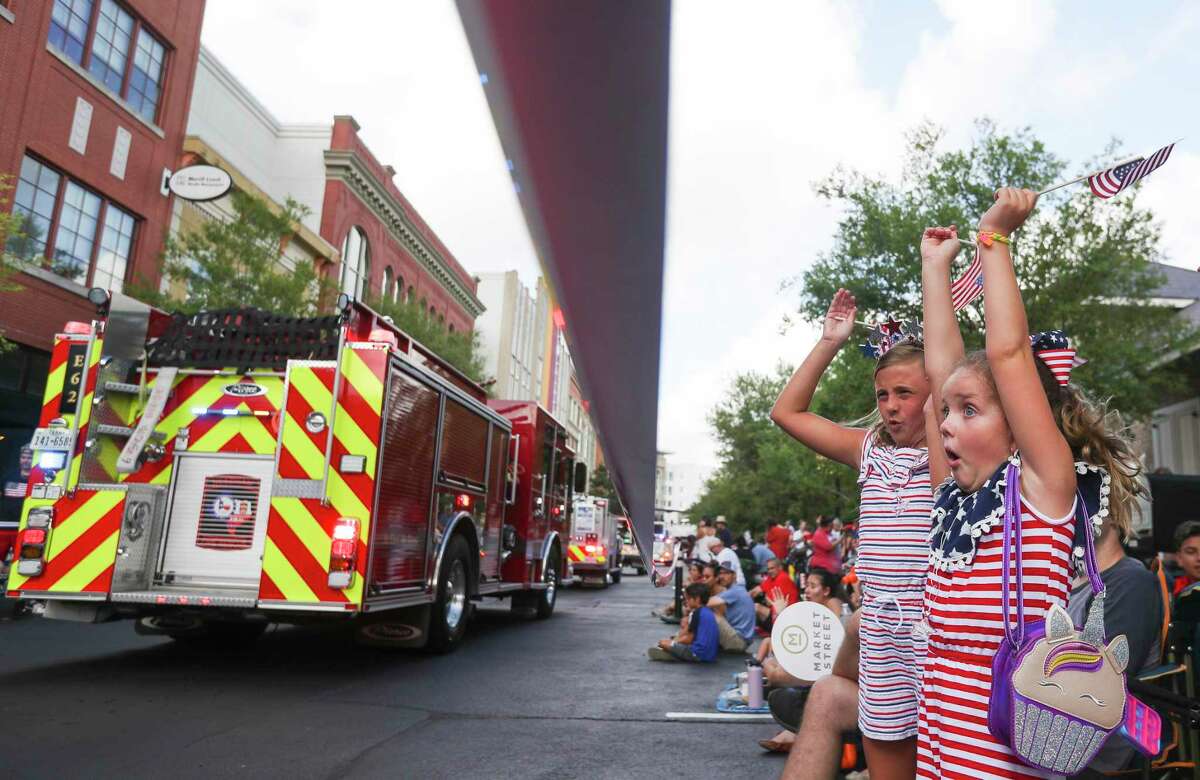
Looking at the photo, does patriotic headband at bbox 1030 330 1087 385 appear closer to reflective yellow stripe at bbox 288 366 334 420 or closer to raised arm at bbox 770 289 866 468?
raised arm at bbox 770 289 866 468

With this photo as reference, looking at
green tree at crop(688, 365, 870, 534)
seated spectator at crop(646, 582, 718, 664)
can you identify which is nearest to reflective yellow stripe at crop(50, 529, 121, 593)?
seated spectator at crop(646, 582, 718, 664)

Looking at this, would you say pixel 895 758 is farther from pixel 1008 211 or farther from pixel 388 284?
pixel 388 284

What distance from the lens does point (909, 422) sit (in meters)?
2.40

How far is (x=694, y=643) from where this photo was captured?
8938 mm

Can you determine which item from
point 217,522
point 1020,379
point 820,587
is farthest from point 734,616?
point 1020,379

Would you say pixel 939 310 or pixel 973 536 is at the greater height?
pixel 939 310

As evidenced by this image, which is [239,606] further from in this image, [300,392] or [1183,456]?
[1183,456]

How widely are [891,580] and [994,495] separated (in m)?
0.63

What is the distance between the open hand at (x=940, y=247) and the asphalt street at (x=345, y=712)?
3467 millimetres

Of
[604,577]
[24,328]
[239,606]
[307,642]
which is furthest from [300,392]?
[604,577]

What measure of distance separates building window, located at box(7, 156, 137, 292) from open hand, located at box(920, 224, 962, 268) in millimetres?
15388

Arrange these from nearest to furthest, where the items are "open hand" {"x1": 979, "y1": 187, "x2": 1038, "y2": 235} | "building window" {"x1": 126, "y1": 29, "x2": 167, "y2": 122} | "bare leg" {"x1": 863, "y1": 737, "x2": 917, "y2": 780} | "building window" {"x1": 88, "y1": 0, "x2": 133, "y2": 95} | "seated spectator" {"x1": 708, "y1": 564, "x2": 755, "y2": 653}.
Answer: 1. "open hand" {"x1": 979, "y1": 187, "x2": 1038, "y2": 235}
2. "bare leg" {"x1": 863, "y1": 737, "x2": 917, "y2": 780}
3. "seated spectator" {"x1": 708, "y1": 564, "x2": 755, "y2": 653}
4. "building window" {"x1": 88, "y1": 0, "x2": 133, "y2": 95}
5. "building window" {"x1": 126, "y1": 29, "x2": 167, "y2": 122}

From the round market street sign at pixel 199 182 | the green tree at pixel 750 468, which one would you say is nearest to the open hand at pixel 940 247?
the round market street sign at pixel 199 182

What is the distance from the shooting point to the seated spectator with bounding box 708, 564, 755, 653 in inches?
388
